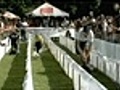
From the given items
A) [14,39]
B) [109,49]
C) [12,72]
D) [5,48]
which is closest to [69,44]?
[14,39]

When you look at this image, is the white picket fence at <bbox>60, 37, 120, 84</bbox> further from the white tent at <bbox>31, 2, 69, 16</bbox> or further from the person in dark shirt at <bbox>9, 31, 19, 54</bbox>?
the white tent at <bbox>31, 2, 69, 16</bbox>

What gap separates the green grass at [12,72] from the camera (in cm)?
2200

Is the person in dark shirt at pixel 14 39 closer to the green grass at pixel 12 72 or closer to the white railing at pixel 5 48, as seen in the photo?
the white railing at pixel 5 48

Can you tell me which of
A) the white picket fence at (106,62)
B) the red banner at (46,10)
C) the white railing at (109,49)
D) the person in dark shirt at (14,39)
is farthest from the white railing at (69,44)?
the red banner at (46,10)

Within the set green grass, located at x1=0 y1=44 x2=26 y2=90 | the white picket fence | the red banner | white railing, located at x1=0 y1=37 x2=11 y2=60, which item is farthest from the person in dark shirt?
the red banner

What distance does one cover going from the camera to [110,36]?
3497cm

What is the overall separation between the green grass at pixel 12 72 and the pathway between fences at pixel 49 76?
1.85ft

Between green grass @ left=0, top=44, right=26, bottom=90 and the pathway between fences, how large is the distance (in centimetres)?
56

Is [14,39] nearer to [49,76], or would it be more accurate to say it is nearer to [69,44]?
[69,44]

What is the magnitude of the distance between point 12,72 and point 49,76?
7.58 ft

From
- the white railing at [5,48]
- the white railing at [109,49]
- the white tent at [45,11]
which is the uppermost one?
the white railing at [109,49]

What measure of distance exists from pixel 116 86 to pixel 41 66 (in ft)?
27.9

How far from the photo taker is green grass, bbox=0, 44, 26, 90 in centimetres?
2200

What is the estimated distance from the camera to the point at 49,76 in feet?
81.7
